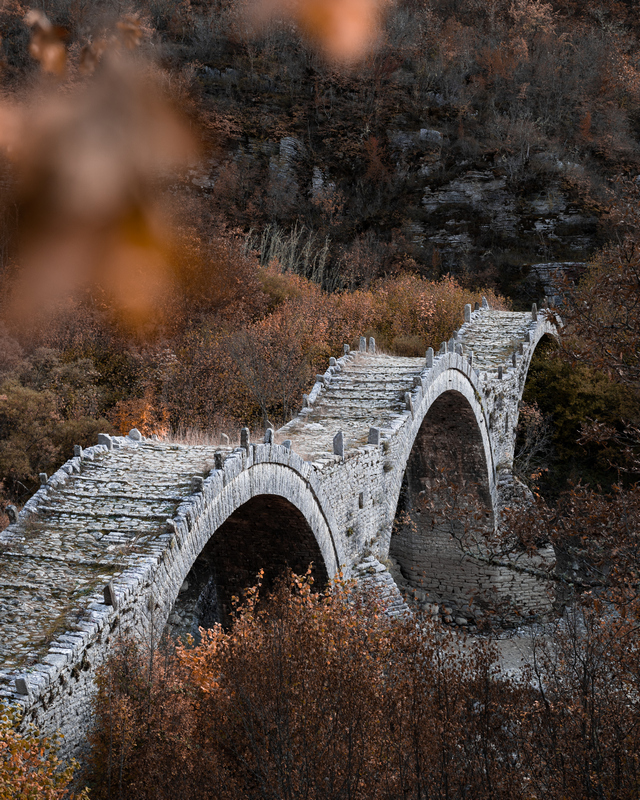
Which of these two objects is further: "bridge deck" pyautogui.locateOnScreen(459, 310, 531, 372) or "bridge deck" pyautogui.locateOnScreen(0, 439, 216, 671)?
"bridge deck" pyautogui.locateOnScreen(459, 310, 531, 372)

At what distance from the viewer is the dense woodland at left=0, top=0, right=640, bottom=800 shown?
24.5ft

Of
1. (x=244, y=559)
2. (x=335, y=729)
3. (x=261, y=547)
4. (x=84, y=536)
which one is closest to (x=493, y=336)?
(x=261, y=547)

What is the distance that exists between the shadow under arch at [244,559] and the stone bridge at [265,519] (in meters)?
0.03

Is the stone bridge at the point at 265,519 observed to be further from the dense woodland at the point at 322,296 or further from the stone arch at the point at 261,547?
the dense woodland at the point at 322,296

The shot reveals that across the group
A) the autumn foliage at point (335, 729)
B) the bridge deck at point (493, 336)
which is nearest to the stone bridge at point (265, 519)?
the bridge deck at point (493, 336)

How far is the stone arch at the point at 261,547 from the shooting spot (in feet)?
41.8

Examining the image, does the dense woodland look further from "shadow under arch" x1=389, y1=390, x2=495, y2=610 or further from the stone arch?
"shadow under arch" x1=389, y1=390, x2=495, y2=610

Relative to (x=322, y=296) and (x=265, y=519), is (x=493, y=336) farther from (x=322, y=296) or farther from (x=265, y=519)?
(x=265, y=519)

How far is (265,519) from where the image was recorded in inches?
537

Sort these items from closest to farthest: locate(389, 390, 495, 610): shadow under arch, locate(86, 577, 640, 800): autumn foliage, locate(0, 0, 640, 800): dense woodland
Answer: locate(86, 577, 640, 800): autumn foliage < locate(0, 0, 640, 800): dense woodland < locate(389, 390, 495, 610): shadow under arch

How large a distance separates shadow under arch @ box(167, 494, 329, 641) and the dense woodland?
970 mm

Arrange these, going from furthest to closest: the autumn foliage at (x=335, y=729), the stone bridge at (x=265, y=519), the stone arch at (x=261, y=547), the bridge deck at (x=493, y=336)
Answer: the bridge deck at (x=493, y=336) → the stone arch at (x=261, y=547) → the stone bridge at (x=265, y=519) → the autumn foliage at (x=335, y=729)

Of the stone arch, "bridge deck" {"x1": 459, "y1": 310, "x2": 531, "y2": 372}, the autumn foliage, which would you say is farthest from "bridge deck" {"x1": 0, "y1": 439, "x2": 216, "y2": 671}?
"bridge deck" {"x1": 459, "y1": 310, "x2": 531, "y2": 372}

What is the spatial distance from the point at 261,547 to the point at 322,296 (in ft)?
71.1
